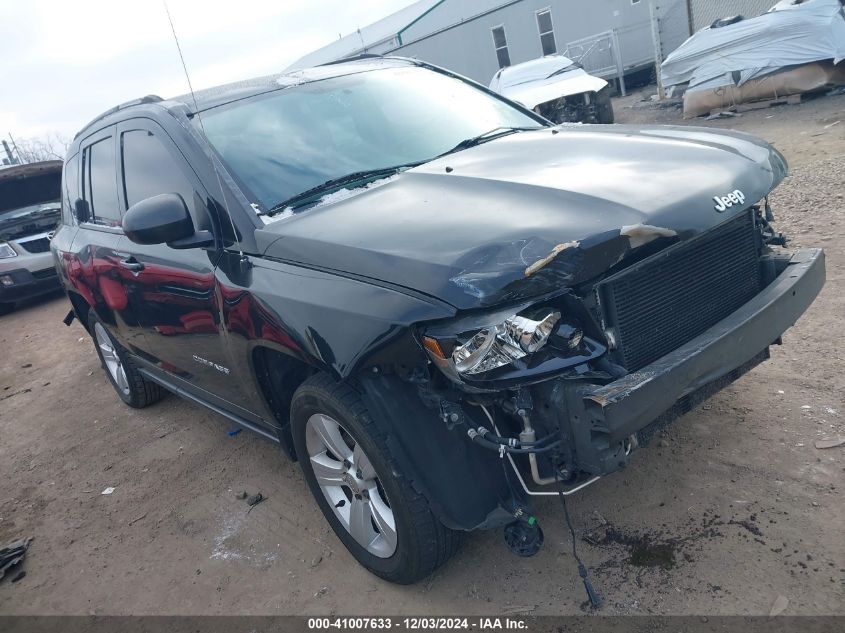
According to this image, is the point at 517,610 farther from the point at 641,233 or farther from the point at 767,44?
the point at 767,44

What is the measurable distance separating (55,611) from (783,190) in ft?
22.3

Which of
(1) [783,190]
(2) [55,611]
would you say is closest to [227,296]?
(2) [55,611]

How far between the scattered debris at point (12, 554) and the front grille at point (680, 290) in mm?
3332

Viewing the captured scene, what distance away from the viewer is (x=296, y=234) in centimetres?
257

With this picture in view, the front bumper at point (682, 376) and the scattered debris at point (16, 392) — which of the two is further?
the scattered debris at point (16, 392)

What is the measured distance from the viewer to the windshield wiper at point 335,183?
2.84 metres

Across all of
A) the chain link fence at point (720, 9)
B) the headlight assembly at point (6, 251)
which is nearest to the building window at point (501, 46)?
the chain link fence at point (720, 9)

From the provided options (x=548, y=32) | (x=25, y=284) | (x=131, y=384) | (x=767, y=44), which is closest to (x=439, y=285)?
(x=131, y=384)

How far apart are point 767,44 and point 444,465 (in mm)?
12058

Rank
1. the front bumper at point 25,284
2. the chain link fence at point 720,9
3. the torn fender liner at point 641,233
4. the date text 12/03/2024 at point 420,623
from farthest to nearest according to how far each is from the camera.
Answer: the chain link fence at point 720,9 < the front bumper at point 25,284 < the date text 12/03/2024 at point 420,623 < the torn fender liner at point 641,233

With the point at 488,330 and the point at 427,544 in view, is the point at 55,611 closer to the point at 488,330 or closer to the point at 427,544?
the point at 427,544

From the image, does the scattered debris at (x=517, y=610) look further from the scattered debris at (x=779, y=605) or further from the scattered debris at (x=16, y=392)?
the scattered debris at (x=16, y=392)

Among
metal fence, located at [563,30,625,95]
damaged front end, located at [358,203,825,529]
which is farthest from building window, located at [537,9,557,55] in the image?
damaged front end, located at [358,203,825,529]

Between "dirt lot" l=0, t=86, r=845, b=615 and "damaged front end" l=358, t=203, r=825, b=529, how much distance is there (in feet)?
1.74
